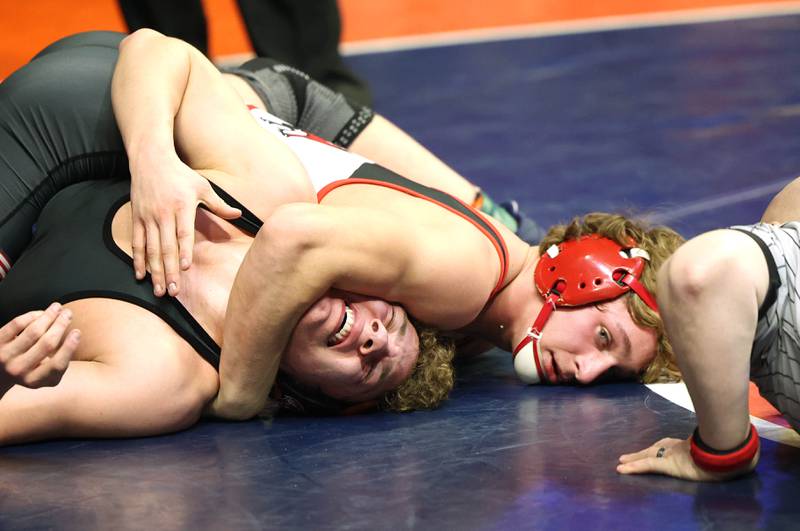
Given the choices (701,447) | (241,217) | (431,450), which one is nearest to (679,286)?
(701,447)

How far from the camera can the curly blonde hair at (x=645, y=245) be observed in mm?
3230

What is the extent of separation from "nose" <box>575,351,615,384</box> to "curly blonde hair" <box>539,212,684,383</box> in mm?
112

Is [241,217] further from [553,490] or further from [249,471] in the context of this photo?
[553,490]

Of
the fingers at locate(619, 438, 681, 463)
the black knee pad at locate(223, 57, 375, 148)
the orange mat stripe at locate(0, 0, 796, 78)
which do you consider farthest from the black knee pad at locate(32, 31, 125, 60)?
the orange mat stripe at locate(0, 0, 796, 78)

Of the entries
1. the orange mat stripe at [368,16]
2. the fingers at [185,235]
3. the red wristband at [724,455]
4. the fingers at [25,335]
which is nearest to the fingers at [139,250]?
the fingers at [185,235]

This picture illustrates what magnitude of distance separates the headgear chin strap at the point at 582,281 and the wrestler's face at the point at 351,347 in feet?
1.30

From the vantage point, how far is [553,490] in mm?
2514

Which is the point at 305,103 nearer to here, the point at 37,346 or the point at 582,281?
the point at 582,281

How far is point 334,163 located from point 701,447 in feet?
4.34

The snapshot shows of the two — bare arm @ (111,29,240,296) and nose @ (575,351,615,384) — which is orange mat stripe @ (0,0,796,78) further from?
nose @ (575,351,615,384)

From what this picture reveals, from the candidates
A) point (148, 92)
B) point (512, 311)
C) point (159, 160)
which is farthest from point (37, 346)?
point (512, 311)

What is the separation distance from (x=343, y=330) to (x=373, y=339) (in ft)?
0.25

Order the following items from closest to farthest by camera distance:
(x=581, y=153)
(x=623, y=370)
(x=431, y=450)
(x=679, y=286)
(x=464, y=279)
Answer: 1. (x=679, y=286)
2. (x=431, y=450)
3. (x=464, y=279)
4. (x=623, y=370)
5. (x=581, y=153)

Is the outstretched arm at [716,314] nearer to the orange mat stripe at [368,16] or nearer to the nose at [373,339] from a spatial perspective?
the nose at [373,339]
